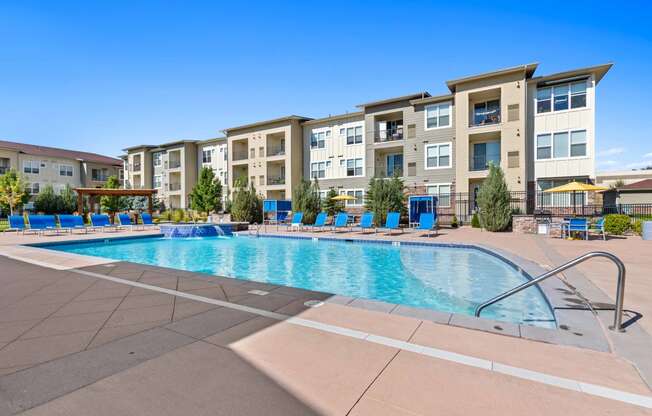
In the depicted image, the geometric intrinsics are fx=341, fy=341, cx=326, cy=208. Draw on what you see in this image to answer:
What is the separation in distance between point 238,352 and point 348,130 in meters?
28.1

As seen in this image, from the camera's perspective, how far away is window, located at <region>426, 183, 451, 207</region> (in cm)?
2442

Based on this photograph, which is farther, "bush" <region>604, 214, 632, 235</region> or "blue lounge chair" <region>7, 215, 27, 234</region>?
"blue lounge chair" <region>7, 215, 27, 234</region>

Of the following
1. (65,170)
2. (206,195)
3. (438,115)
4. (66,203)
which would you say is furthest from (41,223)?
(65,170)

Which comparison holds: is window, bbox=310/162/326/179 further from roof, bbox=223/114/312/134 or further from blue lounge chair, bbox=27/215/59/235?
blue lounge chair, bbox=27/215/59/235

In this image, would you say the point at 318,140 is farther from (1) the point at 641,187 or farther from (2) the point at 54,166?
(2) the point at 54,166

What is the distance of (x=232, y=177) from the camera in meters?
36.9

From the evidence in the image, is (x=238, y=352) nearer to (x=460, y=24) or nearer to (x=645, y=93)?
(x=460, y=24)

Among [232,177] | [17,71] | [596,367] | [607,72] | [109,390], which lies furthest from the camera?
[232,177]

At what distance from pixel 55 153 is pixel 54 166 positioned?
9.23 feet

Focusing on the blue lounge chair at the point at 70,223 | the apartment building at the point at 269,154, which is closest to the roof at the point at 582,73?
the apartment building at the point at 269,154

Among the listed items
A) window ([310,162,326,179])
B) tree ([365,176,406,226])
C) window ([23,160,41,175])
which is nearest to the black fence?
tree ([365,176,406,226])

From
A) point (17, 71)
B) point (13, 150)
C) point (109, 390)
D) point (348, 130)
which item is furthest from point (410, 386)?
point (13, 150)

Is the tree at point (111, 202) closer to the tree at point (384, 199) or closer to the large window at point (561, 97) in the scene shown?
the tree at point (384, 199)

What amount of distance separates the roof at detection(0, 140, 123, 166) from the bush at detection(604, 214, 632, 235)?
55.5 meters
